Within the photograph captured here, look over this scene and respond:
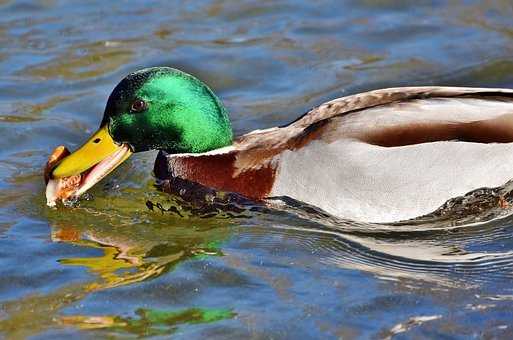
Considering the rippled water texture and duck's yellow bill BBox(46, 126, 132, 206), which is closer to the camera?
the rippled water texture

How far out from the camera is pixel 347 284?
6.42 metres

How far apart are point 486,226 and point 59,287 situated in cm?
265

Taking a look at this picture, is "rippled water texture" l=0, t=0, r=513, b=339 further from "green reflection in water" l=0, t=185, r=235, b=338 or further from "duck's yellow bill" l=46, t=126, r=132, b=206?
"duck's yellow bill" l=46, t=126, r=132, b=206

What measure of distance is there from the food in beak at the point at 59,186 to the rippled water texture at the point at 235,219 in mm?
114

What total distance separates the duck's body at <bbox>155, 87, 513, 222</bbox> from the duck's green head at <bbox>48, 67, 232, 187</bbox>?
1.49ft

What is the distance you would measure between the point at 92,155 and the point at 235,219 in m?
1.02

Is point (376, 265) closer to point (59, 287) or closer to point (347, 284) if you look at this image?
point (347, 284)

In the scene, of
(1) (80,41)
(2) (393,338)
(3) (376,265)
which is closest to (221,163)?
(3) (376,265)

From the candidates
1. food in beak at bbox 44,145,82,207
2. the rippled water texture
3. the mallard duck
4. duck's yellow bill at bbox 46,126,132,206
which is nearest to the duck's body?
the mallard duck

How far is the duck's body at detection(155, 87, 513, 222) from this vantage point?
24.1 feet

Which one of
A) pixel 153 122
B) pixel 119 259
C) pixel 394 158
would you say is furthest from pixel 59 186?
pixel 394 158

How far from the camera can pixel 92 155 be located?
299 inches

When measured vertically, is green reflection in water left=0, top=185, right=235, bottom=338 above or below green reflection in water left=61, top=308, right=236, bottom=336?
above

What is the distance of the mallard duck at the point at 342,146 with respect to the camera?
735cm
